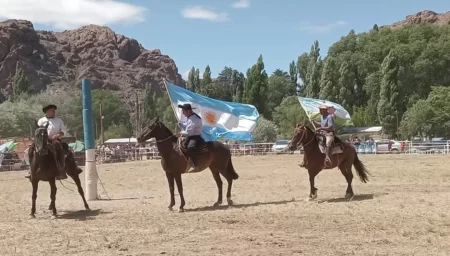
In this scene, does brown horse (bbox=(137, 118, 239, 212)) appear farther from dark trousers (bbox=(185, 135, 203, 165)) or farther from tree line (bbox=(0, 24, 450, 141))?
tree line (bbox=(0, 24, 450, 141))

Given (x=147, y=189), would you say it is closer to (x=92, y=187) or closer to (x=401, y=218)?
(x=92, y=187)

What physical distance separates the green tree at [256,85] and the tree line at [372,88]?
186 millimetres

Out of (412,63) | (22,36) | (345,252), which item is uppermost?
(22,36)

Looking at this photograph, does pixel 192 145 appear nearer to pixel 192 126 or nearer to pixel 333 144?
pixel 192 126

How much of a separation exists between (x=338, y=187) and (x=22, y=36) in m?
198

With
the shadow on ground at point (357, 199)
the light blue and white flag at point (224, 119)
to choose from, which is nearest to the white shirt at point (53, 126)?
the shadow on ground at point (357, 199)

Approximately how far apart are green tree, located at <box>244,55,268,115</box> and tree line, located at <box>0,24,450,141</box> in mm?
186

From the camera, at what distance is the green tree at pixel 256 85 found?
4040 inches

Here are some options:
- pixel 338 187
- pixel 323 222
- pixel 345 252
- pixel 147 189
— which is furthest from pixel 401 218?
pixel 147 189

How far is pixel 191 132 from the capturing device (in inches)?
566

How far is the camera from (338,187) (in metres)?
19.2

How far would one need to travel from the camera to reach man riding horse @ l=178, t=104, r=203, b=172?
1429 cm

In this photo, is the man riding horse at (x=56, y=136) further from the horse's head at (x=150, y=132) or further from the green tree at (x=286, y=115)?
the green tree at (x=286, y=115)

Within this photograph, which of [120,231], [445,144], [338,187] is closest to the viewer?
[120,231]
